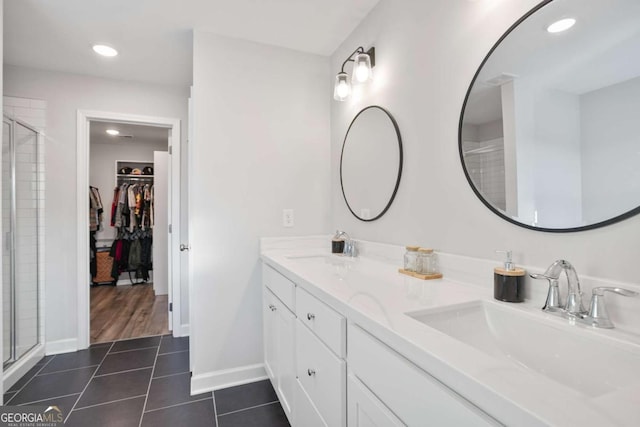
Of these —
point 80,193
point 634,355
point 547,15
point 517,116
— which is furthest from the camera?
point 80,193

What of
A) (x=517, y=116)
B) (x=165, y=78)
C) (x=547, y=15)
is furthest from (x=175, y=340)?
(x=547, y=15)

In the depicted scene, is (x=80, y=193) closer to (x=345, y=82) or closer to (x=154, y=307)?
(x=154, y=307)

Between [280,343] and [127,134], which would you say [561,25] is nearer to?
[280,343]

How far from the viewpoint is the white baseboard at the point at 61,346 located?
2.53 meters

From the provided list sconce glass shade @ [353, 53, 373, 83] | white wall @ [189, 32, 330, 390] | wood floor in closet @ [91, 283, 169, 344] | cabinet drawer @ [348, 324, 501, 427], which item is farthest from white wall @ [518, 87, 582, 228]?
wood floor in closet @ [91, 283, 169, 344]

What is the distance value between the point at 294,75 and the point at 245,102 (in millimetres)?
438

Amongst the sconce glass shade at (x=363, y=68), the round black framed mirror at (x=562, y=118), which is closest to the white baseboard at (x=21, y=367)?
the sconce glass shade at (x=363, y=68)

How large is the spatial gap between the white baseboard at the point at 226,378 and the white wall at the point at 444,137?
4.09 ft

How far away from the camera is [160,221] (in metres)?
4.03

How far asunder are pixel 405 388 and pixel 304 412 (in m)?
0.82

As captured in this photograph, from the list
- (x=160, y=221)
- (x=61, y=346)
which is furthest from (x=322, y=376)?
(x=160, y=221)

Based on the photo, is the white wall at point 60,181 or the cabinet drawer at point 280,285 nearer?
the cabinet drawer at point 280,285

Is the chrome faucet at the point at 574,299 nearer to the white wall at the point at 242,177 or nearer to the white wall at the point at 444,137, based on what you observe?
the white wall at the point at 444,137

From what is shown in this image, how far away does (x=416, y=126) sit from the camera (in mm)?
1507
